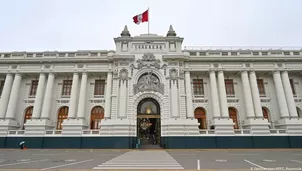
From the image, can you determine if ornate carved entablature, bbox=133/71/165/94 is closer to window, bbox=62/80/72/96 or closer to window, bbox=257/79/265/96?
window, bbox=62/80/72/96

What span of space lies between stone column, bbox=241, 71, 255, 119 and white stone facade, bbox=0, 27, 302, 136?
123 mm

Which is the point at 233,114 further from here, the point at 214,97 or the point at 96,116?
the point at 96,116

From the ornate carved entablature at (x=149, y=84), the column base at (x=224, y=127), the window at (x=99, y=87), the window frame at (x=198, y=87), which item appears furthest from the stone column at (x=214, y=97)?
the window at (x=99, y=87)

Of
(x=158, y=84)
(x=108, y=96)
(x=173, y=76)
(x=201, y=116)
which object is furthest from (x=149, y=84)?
(x=201, y=116)

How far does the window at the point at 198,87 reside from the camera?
25.1 metres

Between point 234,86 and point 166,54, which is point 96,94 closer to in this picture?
Answer: point 166,54

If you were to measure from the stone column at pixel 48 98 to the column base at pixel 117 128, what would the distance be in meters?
8.26

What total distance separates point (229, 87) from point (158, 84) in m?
11.1

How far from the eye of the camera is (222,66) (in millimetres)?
24875

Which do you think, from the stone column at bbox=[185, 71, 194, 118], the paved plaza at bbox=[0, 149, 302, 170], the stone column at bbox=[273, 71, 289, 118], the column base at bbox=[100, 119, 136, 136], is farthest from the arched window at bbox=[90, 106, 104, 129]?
the stone column at bbox=[273, 71, 289, 118]

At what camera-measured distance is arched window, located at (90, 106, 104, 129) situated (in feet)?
79.0

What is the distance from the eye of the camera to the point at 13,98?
23.7 meters

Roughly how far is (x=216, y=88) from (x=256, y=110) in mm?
5920

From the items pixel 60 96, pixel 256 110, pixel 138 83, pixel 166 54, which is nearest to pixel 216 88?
pixel 256 110
